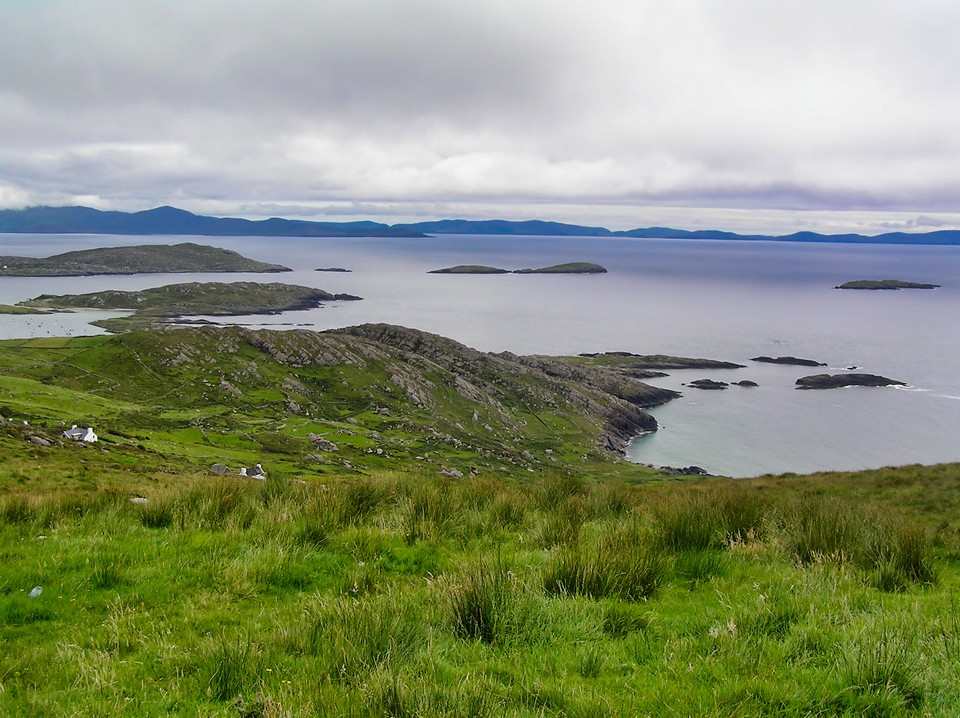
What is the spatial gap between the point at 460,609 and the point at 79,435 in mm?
56189

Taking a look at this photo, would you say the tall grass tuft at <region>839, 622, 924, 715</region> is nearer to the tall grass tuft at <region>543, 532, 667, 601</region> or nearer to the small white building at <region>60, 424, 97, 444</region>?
the tall grass tuft at <region>543, 532, 667, 601</region>

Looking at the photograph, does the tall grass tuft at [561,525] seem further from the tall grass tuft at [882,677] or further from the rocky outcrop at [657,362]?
the rocky outcrop at [657,362]

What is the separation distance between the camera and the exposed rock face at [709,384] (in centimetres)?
14188

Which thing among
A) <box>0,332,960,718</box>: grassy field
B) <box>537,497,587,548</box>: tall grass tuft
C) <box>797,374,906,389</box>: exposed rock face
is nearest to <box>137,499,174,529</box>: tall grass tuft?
<box>0,332,960,718</box>: grassy field

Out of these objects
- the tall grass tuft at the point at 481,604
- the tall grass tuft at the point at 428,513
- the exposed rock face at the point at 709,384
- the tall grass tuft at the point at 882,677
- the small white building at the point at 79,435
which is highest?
the tall grass tuft at the point at 882,677

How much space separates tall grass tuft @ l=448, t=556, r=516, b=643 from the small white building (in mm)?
53058

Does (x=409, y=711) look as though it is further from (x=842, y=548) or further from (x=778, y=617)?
(x=842, y=548)

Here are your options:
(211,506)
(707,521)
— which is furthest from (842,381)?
(211,506)

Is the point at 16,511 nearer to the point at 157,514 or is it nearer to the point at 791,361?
the point at 157,514

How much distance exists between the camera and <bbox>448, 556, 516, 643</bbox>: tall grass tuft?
5.05 meters

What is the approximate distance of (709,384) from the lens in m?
144

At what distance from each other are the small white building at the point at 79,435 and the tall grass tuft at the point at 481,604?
53058mm

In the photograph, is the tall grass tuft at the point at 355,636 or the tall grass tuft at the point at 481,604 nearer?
the tall grass tuft at the point at 355,636

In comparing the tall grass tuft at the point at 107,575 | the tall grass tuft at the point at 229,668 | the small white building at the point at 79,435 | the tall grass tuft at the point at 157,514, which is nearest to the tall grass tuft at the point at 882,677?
the tall grass tuft at the point at 229,668
